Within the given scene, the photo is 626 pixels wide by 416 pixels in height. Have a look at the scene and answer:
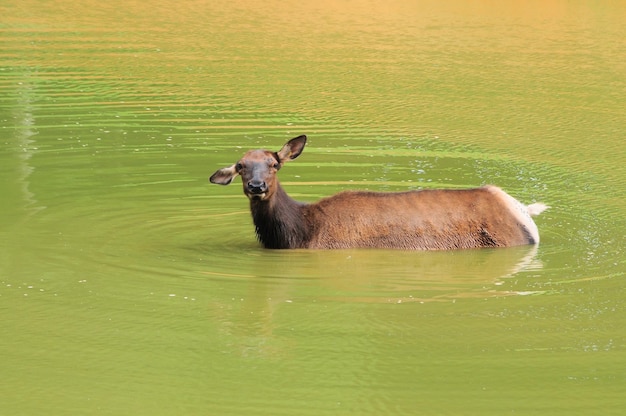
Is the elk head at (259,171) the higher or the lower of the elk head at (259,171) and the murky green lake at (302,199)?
the higher

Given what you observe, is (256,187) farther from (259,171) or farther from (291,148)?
(291,148)

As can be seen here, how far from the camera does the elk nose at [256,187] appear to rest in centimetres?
1145

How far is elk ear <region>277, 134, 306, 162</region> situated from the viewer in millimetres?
11906

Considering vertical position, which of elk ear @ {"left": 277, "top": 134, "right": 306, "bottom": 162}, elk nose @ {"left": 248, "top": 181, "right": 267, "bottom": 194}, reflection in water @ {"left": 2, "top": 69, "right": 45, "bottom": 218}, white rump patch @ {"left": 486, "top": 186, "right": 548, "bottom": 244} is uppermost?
elk ear @ {"left": 277, "top": 134, "right": 306, "bottom": 162}

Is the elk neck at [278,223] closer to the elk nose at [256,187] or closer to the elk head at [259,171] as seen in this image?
the elk head at [259,171]

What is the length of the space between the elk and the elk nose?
229mm

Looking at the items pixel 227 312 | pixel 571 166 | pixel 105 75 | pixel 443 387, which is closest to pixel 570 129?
pixel 571 166

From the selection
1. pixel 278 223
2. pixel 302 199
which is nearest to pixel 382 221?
pixel 278 223

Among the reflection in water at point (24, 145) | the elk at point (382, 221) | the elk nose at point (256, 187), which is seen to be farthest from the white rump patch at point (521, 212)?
the reflection in water at point (24, 145)

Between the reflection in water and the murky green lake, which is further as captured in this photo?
the reflection in water

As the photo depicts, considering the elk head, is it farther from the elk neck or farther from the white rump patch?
the white rump patch

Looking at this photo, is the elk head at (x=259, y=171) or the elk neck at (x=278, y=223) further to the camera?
the elk neck at (x=278, y=223)

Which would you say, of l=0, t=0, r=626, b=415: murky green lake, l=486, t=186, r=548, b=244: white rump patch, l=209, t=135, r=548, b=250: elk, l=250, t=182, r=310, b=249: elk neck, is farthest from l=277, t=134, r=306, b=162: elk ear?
l=486, t=186, r=548, b=244: white rump patch

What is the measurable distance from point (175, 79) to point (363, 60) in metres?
3.42
